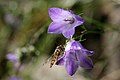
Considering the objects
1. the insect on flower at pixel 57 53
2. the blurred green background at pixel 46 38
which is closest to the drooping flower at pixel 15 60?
the blurred green background at pixel 46 38

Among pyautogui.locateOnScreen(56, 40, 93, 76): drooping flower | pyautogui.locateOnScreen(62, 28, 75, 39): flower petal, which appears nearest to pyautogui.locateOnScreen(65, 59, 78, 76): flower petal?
pyautogui.locateOnScreen(56, 40, 93, 76): drooping flower

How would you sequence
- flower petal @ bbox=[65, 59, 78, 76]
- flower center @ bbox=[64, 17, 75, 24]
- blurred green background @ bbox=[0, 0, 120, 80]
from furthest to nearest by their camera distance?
1. blurred green background @ bbox=[0, 0, 120, 80]
2. flower center @ bbox=[64, 17, 75, 24]
3. flower petal @ bbox=[65, 59, 78, 76]

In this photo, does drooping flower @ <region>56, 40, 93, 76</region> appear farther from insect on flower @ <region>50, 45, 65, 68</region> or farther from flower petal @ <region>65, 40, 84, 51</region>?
insect on flower @ <region>50, 45, 65, 68</region>

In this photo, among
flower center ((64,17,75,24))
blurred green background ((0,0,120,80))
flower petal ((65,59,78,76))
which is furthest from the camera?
blurred green background ((0,0,120,80))

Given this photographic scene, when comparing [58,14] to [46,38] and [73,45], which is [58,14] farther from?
[46,38]

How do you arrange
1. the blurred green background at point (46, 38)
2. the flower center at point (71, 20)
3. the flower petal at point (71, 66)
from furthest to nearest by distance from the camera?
1. the blurred green background at point (46, 38)
2. the flower center at point (71, 20)
3. the flower petal at point (71, 66)

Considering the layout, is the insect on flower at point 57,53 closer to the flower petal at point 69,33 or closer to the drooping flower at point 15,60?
the flower petal at point 69,33

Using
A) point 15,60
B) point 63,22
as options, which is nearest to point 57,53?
point 63,22

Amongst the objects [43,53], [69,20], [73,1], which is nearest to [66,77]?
[43,53]

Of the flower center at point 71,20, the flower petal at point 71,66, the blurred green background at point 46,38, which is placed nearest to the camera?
the flower petal at point 71,66
